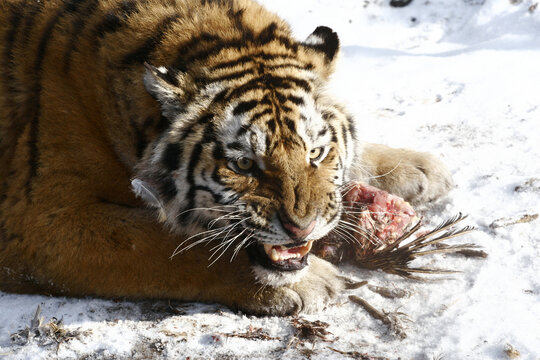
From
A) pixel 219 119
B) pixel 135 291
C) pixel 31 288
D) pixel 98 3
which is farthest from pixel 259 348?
pixel 98 3

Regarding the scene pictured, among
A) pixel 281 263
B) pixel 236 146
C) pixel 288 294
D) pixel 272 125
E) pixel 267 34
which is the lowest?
pixel 288 294

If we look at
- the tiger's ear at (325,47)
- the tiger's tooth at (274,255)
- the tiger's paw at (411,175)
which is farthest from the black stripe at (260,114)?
the tiger's paw at (411,175)

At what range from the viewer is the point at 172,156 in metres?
2.52

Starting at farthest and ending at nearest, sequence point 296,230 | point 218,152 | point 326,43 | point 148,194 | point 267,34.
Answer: point 326,43 → point 267,34 → point 148,194 → point 218,152 → point 296,230

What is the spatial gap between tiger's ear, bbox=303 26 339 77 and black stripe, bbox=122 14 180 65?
2.24ft

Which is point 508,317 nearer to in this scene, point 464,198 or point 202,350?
point 464,198

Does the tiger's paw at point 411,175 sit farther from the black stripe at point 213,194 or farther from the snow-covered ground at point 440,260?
the black stripe at point 213,194

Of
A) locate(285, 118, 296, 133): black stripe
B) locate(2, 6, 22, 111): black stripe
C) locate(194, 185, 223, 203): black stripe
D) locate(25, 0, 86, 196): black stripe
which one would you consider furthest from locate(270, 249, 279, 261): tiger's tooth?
locate(2, 6, 22, 111): black stripe

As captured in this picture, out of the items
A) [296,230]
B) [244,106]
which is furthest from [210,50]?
[296,230]

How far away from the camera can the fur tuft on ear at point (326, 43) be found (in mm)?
2814

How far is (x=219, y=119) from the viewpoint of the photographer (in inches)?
95.7

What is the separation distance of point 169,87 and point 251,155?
0.44m

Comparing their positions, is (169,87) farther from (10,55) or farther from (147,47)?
(10,55)

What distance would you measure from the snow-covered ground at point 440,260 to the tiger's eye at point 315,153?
1.47 ft
